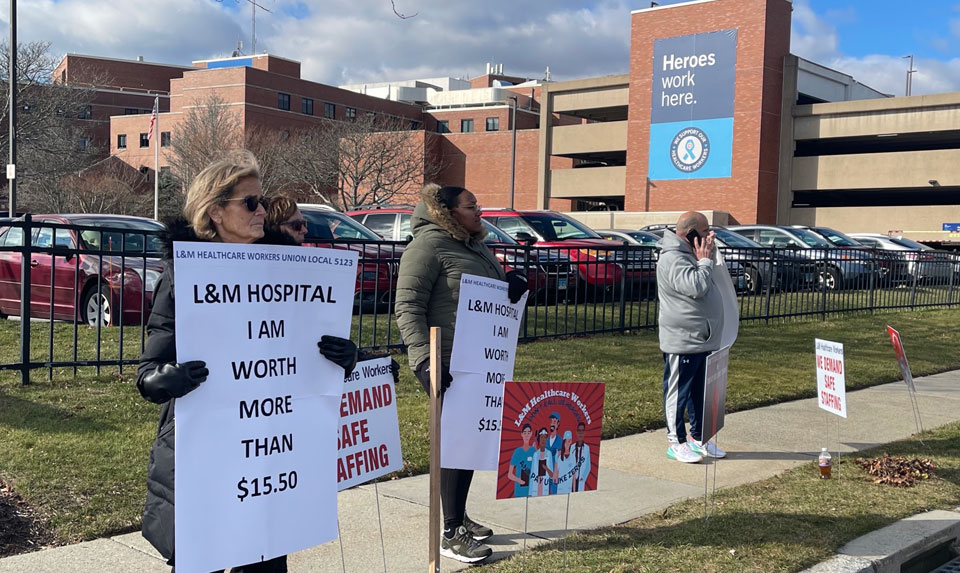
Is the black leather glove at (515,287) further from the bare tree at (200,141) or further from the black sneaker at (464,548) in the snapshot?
the bare tree at (200,141)

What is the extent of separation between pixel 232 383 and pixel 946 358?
1161 cm

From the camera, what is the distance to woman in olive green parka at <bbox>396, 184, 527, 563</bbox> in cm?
452

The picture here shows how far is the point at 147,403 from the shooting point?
279 inches

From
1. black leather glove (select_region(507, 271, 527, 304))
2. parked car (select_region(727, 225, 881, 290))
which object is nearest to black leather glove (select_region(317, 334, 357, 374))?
black leather glove (select_region(507, 271, 527, 304))

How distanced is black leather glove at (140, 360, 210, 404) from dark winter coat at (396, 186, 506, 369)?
161 cm

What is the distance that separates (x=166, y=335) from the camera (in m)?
3.09

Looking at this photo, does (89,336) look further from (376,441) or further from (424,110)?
(424,110)

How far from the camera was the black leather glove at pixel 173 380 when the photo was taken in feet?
9.62

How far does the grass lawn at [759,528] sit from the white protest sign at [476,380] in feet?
1.86

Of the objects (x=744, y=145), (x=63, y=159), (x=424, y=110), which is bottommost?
(x=63, y=159)

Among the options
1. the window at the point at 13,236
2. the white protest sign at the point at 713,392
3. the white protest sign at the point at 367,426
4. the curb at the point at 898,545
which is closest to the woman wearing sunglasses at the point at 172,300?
the white protest sign at the point at 367,426

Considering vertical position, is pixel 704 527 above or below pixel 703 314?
below

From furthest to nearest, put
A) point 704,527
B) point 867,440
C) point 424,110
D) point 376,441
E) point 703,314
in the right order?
point 424,110, point 867,440, point 703,314, point 704,527, point 376,441

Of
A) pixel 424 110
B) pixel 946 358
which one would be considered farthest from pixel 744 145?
pixel 946 358
